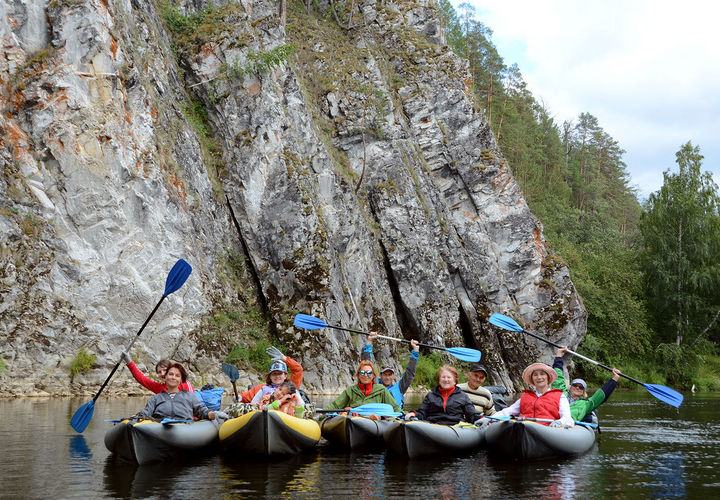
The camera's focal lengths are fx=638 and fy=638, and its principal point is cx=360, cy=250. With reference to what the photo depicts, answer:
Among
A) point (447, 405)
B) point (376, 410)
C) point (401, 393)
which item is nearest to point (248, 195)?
point (401, 393)

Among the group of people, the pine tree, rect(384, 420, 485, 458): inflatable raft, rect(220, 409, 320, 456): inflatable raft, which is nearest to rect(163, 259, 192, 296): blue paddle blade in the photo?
the group of people

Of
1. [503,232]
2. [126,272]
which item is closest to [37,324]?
[126,272]

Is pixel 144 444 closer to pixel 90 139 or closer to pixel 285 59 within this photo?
pixel 90 139

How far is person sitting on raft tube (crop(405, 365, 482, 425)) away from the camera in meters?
9.17

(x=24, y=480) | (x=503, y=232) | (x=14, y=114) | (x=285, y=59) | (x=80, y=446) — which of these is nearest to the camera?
(x=24, y=480)

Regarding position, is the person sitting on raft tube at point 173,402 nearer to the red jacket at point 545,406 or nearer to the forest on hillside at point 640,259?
the red jacket at point 545,406

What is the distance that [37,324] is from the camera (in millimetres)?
15883

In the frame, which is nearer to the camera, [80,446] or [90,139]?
[80,446]

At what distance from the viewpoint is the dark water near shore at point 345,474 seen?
607cm

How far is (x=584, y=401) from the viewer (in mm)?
10883

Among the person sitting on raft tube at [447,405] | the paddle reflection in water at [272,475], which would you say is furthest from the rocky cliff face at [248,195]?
the person sitting on raft tube at [447,405]

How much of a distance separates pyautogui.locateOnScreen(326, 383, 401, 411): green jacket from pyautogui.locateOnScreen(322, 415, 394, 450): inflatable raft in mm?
524

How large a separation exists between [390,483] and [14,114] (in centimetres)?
1550

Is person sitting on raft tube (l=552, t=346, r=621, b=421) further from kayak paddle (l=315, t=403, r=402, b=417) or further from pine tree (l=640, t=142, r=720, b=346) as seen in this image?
pine tree (l=640, t=142, r=720, b=346)
